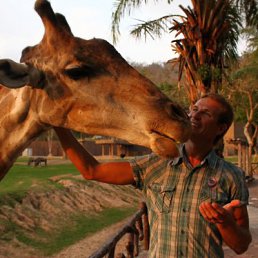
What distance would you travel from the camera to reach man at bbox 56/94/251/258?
280 centimetres

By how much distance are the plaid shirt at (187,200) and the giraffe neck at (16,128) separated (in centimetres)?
84

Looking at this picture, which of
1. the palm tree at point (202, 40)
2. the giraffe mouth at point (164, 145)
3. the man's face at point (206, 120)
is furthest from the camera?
the palm tree at point (202, 40)

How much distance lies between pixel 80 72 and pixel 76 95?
0.14 metres

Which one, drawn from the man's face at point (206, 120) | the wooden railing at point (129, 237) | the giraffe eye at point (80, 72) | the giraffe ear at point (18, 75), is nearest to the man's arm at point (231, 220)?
the man's face at point (206, 120)

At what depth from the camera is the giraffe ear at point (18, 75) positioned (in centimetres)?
263

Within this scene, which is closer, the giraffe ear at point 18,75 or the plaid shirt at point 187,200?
the giraffe ear at point 18,75

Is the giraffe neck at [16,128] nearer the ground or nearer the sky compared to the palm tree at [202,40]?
nearer the ground

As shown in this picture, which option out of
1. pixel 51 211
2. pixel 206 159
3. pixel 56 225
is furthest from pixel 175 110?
pixel 51 211

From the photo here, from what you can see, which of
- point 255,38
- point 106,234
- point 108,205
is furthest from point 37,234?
point 255,38

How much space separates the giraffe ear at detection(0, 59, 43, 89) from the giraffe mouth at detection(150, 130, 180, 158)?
827 millimetres

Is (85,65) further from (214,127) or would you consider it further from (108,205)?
(108,205)

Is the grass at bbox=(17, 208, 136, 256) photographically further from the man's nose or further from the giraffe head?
the man's nose

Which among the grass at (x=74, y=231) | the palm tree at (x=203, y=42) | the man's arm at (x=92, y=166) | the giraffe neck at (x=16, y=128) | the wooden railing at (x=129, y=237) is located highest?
the palm tree at (x=203, y=42)

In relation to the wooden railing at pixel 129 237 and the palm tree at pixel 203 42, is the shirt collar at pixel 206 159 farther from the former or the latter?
the palm tree at pixel 203 42
